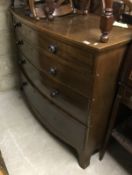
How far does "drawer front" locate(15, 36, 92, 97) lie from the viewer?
113 centimetres

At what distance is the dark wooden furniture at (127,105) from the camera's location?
1.16 m

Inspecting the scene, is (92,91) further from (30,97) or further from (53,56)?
(30,97)

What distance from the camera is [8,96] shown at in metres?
2.18

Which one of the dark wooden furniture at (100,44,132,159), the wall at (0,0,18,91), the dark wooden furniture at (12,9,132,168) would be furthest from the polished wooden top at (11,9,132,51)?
the wall at (0,0,18,91)

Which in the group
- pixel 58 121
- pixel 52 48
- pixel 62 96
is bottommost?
pixel 58 121

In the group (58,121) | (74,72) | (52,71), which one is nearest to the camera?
(74,72)

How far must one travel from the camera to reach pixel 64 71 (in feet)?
4.04

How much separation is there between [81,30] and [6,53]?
1079 mm

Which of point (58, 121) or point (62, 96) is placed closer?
point (62, 96)

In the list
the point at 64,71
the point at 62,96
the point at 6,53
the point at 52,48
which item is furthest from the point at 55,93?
the point at 6,53

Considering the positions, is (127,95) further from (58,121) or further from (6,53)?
(6,53)

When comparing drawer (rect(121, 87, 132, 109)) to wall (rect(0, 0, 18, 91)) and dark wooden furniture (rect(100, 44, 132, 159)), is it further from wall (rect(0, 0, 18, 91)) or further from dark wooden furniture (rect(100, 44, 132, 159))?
wall (rect(0, 0, 18, 91))

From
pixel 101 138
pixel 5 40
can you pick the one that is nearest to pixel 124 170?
pixel 101 138

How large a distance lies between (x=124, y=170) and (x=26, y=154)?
696 millimetres
